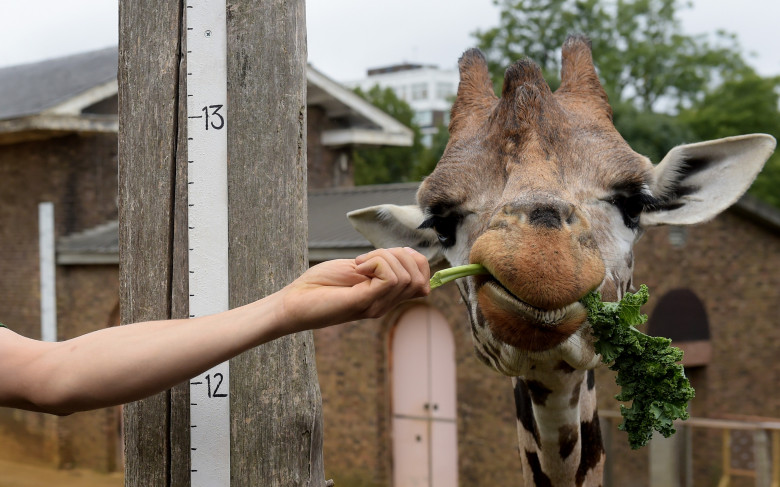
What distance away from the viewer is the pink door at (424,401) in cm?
1173

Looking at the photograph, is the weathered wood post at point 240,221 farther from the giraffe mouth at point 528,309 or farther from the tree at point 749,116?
the tree at point 749,116

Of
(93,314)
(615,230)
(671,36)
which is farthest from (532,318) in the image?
(671,36)

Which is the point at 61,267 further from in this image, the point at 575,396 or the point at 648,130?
the point at 648,130

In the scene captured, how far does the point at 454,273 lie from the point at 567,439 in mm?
980

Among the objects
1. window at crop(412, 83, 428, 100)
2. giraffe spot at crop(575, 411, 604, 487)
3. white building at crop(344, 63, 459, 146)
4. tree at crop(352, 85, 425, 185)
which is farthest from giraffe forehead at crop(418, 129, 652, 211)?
window at crop(412, 83, 428, 100)

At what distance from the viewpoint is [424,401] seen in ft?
39.2

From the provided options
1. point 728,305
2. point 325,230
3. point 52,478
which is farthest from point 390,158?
point 325,230

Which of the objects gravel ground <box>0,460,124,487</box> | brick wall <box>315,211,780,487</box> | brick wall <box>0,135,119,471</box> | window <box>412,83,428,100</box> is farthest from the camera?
window <box>412,83,428,100</box>

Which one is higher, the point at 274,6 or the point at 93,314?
the point at 274,6

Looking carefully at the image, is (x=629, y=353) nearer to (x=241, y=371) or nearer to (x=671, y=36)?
(x=241, y=371)

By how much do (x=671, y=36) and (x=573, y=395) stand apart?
3854 cm

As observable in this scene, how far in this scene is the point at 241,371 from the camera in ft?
7.45

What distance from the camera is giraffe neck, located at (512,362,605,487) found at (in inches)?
107

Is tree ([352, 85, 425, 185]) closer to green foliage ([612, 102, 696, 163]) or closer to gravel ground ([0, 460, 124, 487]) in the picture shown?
green foliage ([612, 102, 696, 163])
